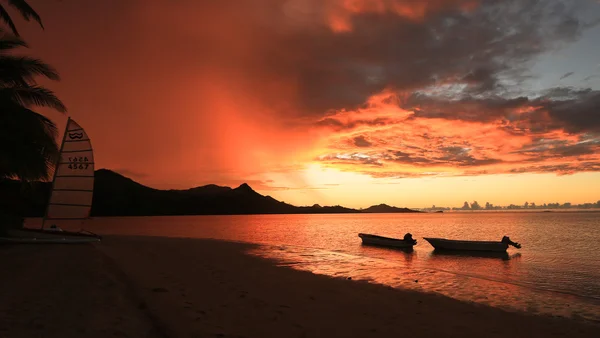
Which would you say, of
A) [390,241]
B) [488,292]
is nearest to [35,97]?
[488,292]

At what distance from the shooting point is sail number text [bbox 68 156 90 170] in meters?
27.6

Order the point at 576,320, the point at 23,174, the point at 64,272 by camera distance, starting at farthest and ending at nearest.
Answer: the point at 23,174 < the point at 64,272 < the point at 576,320

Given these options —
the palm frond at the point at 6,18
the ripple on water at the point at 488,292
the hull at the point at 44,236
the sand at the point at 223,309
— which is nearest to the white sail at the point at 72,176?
the hull at the point at 44,236

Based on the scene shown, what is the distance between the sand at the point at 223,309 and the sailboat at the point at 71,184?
11614mm

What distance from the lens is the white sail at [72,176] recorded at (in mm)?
27263

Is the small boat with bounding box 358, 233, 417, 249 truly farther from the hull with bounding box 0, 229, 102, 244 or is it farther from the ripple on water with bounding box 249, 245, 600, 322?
the hull with bounding box 0, 229, 102, 244

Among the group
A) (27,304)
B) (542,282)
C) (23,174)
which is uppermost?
(23,174)

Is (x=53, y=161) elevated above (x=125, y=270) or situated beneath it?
elevated above

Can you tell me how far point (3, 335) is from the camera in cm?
680

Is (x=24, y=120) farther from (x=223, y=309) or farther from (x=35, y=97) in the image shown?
(x=223, y=309)

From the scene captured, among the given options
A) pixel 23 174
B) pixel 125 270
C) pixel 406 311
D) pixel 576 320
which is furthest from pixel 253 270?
pixel 23 174

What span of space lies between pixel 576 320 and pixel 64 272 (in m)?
19.2

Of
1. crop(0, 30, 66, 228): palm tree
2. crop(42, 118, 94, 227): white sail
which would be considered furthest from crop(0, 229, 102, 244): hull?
crop(0, 30, 66, 228): palm tree

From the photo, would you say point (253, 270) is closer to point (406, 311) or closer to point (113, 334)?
point (406, 311)
